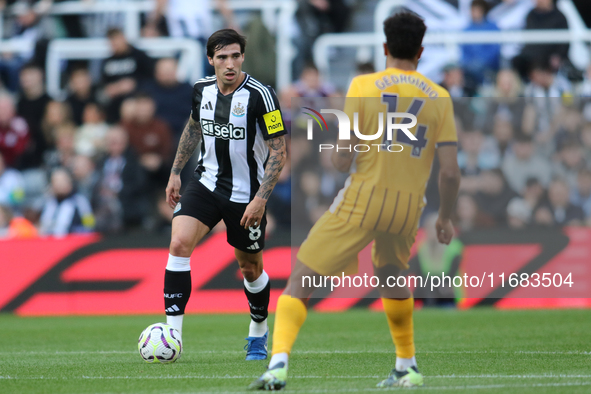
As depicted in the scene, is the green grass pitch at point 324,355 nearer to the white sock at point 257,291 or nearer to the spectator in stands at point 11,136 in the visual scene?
the white sock at point 257,291

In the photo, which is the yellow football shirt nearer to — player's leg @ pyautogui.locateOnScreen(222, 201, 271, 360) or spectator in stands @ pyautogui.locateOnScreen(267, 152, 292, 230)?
player's leg @ pyautogui.locateOnScreen(222, 201, 271, 360)

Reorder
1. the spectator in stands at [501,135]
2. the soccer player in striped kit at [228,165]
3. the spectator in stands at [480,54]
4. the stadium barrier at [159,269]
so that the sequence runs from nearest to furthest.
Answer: the soccer player in striped kit at [228,165]
the stadium barrier at [159,269]
the spectator in stands at [501,135]
the spectator in stands at [480,54]

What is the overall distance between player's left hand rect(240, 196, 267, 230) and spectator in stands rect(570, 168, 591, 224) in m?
7.70

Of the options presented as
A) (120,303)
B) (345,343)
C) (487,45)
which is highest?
(487,45)

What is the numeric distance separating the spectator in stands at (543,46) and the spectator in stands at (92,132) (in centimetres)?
678

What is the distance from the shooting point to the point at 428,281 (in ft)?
38.9

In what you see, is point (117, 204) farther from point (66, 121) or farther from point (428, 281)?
point (428, 281)

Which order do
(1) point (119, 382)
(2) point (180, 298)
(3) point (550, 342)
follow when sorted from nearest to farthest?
(1) point (119, 382) < (2) point (180, 298) < (3) point (550, 342)

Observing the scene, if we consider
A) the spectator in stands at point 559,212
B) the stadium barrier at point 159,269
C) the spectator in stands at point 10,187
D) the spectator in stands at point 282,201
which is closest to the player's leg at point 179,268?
the stadium barrier at point 159,269

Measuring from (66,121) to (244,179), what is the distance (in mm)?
8408

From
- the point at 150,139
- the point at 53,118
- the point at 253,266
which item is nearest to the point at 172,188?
the point at 253,266

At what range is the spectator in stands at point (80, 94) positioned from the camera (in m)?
14.6

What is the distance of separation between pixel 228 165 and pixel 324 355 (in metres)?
1.72

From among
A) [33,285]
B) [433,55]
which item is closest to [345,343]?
[33,285]
